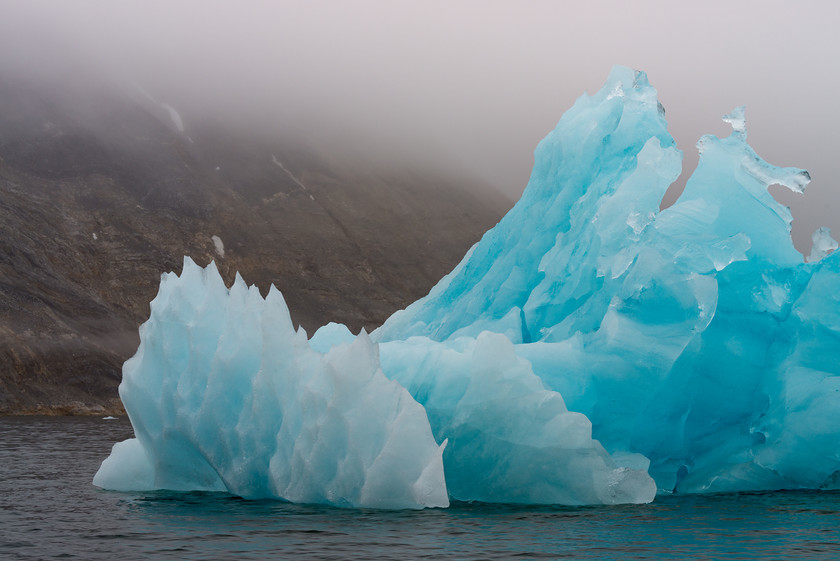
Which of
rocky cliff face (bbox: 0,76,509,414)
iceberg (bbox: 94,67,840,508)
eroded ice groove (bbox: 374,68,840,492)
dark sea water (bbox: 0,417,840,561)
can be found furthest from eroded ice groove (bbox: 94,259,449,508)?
rocky cliff face (bbox: 0,76,509,414)

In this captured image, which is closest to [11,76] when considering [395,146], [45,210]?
[45,210]

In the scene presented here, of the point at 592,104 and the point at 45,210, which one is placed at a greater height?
the point at 45,210

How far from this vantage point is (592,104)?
2231 cm

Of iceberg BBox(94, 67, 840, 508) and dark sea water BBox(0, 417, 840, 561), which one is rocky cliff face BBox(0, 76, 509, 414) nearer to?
iceberg BBox(94, 67, 840, 508)

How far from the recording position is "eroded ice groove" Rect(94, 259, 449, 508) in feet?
48.9

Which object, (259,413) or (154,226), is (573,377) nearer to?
(259,413)

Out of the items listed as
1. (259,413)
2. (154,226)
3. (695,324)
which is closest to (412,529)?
(259,413)

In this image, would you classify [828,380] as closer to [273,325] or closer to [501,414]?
[501,414]

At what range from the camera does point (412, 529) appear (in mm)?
13250

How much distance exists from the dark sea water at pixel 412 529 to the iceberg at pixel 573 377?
0.57 metres

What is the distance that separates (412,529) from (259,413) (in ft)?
12.5

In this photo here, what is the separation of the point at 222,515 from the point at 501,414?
4490 mm

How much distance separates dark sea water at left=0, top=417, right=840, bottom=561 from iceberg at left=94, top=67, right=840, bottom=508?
1.88ft

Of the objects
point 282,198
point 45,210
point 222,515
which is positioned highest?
point 282,198
